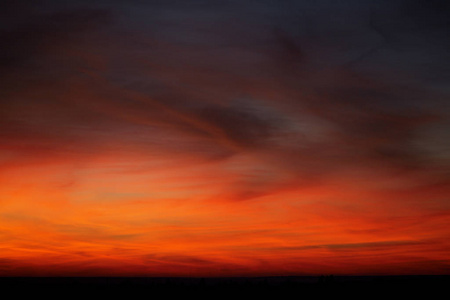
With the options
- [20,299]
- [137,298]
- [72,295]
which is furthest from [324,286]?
[20,299]

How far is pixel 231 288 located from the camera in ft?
147

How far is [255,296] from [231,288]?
5.69 metres

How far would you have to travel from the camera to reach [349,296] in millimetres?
38281

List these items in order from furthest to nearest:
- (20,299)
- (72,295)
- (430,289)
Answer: (430,289)
(72,295)
(20,299)

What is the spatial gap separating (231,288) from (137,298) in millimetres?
9812

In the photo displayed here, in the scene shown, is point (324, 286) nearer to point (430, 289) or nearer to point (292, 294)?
point (292, 294)

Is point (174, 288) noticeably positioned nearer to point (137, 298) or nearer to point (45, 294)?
point (137, 298)

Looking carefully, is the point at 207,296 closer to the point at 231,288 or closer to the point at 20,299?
the point at 231,288

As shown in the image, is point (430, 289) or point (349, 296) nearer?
point (349, 296)

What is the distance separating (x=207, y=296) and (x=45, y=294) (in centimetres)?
1341

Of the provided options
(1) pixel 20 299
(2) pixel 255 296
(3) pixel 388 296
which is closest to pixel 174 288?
(2) pixel 255 296

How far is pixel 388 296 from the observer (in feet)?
130


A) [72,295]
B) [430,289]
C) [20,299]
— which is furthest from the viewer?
[430,289]

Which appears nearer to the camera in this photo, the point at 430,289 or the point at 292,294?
the point at 292,294
